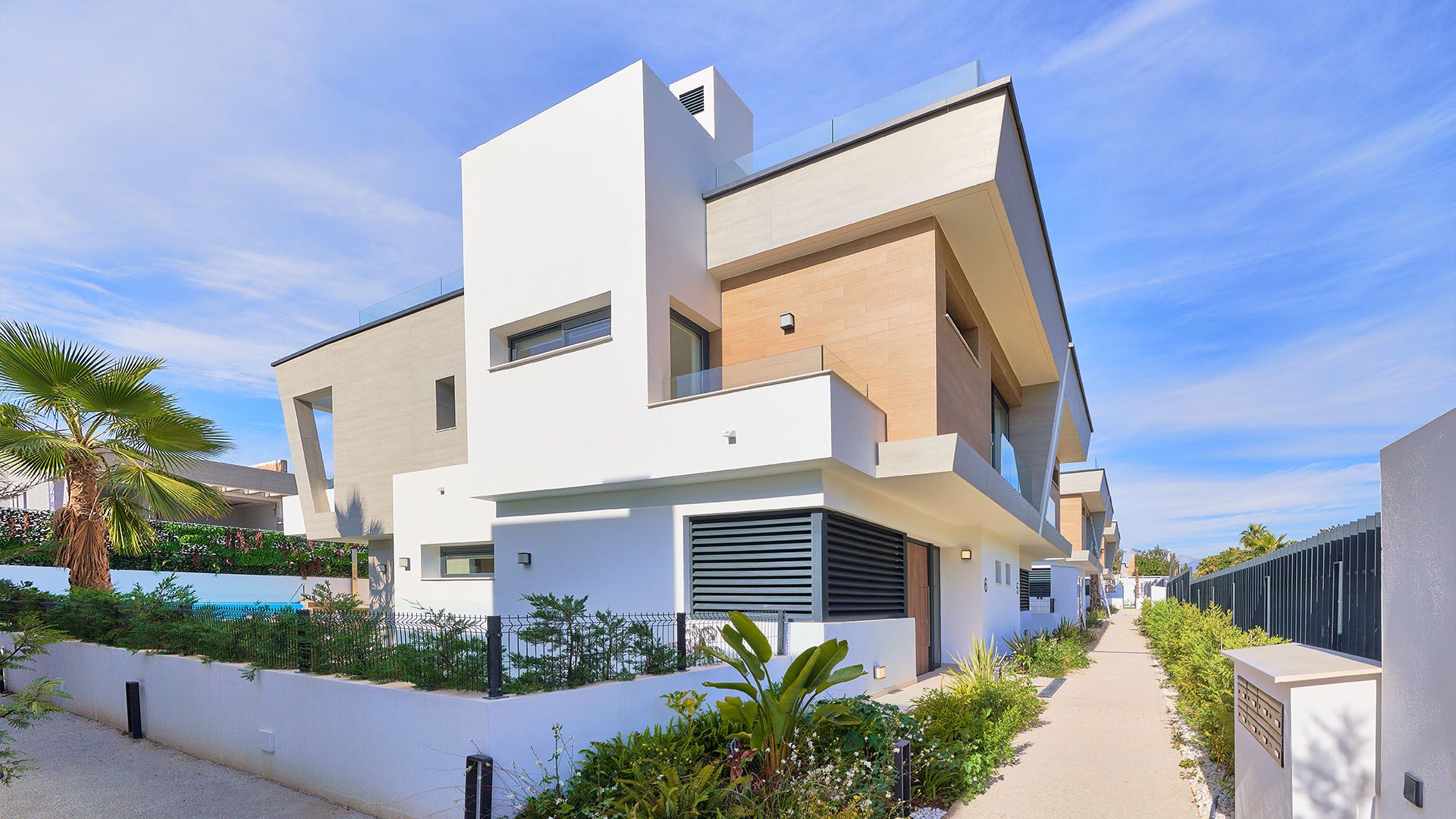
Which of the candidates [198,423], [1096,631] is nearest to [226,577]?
[198,423]

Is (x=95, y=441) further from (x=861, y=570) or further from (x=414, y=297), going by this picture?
(x=861, y=570)

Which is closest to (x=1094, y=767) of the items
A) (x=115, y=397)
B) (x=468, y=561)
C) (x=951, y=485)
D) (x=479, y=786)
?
(x=951, y=485)

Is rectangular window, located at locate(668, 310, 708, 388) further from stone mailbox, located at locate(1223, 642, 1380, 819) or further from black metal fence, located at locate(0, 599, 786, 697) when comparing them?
stone mailbox, located at locate(1223, 642, 1380, 819)

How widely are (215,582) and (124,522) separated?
1200 centimetres

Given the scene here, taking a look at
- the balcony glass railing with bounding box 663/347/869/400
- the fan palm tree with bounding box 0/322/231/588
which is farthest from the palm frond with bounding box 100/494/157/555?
the balcony glass railing with bounding box 663/347/869/400

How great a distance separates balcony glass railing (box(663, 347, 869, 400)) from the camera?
34.6 ft

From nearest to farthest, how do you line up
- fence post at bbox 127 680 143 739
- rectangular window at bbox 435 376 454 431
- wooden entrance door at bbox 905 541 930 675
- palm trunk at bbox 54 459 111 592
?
fence post at bbox 127 680 143 739 < palm trunk at bbox 54 459 111 592 < wooden entrance door at bbox 905 541 930 675 < rectangular window at bbox 435 376 454 431

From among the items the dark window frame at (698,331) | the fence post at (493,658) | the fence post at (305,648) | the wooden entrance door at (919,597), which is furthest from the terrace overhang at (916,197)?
the fence post at (305,648)

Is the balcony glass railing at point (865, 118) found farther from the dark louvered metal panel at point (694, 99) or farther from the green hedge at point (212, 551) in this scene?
the green hedge at point (212, 551)

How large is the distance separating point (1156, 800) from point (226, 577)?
2553 centimetres

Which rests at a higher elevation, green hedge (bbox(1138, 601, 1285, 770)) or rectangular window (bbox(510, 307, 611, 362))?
rectangular window (bbox(510, 307, 611, 362))

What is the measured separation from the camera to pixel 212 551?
23328mm

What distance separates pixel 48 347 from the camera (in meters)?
11.5

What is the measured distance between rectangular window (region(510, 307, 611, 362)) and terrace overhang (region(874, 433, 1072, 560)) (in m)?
5.14
